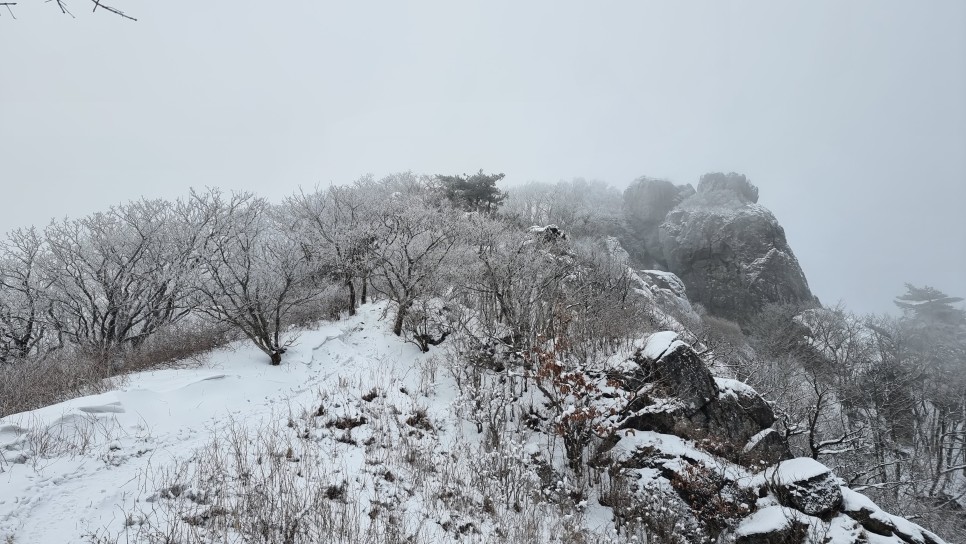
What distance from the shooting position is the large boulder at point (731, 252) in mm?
40594

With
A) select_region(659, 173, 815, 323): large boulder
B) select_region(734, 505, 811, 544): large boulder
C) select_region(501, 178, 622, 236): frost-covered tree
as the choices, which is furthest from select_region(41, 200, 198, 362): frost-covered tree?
select_region(659, 173, 815, 323): large boulder

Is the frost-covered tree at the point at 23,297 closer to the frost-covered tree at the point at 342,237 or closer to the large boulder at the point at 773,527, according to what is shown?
the frost-covered tree at the point at 342,237

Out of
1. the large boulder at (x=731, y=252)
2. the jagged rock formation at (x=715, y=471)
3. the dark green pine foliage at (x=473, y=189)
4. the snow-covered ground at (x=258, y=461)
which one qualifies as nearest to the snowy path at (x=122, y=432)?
the snow-covered ground at (x=258, y=461)

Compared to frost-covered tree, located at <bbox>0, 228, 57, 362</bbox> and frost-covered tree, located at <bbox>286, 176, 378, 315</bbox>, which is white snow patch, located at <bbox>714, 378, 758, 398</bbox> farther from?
frost-covered tree, located at <bbox>0, 228, 57, 362</bbox>

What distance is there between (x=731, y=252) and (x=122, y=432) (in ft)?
168

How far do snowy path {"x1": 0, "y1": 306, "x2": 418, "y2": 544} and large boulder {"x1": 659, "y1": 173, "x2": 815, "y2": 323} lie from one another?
44.4 metres

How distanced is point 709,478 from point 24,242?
1754cm

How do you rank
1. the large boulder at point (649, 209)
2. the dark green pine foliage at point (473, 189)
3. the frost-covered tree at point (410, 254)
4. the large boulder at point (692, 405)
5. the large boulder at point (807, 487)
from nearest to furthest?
the large boulder at point (807, 487)
the large boulder at point (692, 405)
the frost-covered tree at point (410, 254)
the dark green pine foliage at point (473, 189)
the large boulder at point (649, 209)

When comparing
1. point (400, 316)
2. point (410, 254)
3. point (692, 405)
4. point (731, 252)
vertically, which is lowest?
point (731, 252)

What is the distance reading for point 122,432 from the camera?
5293 millimetres

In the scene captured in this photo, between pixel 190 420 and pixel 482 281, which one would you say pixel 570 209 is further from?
pixel 190 420

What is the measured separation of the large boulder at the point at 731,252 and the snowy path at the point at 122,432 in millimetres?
44407

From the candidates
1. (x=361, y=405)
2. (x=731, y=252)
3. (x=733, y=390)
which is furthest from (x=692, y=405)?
(x=731, y=252)

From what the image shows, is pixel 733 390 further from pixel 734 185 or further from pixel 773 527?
pixel 734 185
